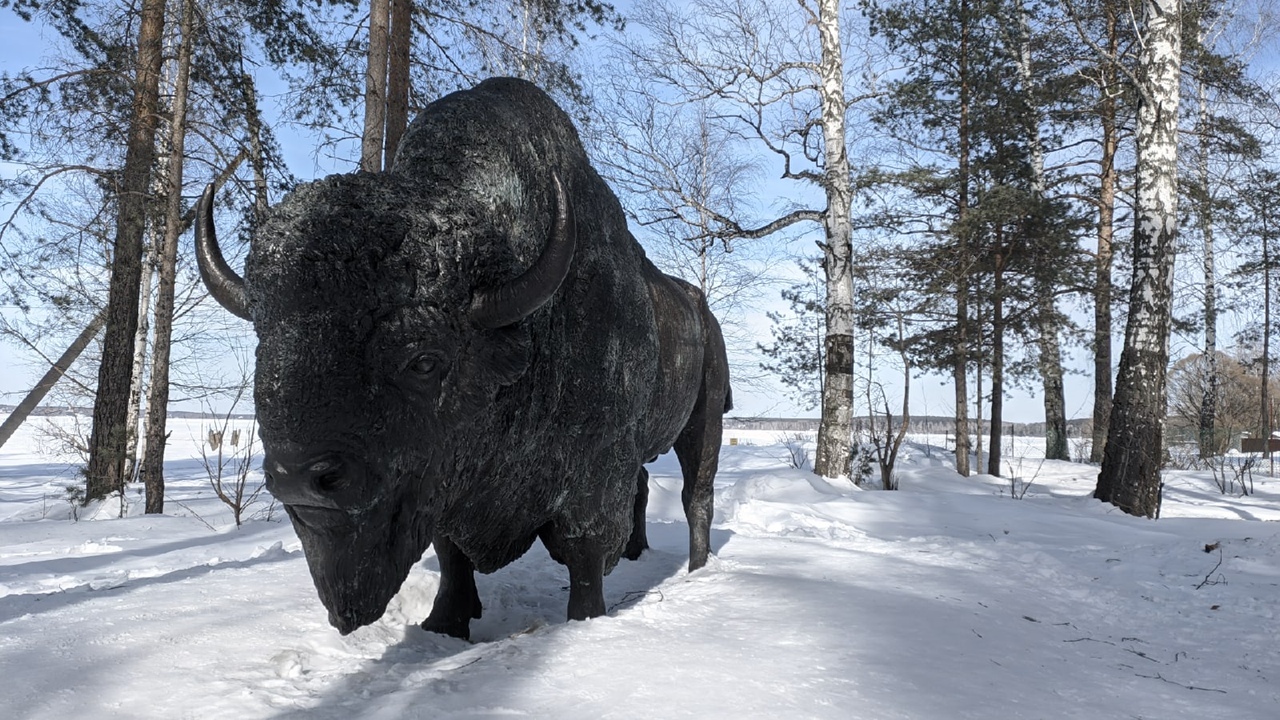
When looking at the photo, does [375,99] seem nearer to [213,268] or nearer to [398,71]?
[398,71]

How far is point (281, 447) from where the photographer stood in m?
1.80

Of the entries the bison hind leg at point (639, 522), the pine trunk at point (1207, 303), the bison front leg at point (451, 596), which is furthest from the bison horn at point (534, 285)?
the pine trunk at point (1207, 303)

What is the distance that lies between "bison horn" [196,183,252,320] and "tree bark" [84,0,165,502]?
7992 millimetres

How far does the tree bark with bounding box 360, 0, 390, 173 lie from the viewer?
6.68 metres

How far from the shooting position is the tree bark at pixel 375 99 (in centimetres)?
668

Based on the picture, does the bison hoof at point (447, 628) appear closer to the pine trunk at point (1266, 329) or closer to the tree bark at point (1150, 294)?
the tree bark at point (1150, 294)

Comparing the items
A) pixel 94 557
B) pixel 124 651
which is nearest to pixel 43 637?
pixel 124 651

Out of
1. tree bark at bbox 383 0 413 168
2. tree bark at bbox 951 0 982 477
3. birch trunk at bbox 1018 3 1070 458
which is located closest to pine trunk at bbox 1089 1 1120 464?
birch trunk at bbox 1018 3 1070 458

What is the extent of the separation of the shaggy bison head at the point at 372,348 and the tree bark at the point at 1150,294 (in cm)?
826

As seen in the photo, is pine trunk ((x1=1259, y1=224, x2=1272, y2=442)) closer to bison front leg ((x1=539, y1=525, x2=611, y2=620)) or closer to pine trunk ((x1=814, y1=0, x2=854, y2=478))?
pine trunk ((x1=814, y1=0, x2=854, y2=478))

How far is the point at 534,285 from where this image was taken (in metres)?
2.14

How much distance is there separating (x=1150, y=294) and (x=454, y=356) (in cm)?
864

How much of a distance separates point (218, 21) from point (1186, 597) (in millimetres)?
10900

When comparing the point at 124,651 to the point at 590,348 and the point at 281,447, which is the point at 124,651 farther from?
the point at 590,348
